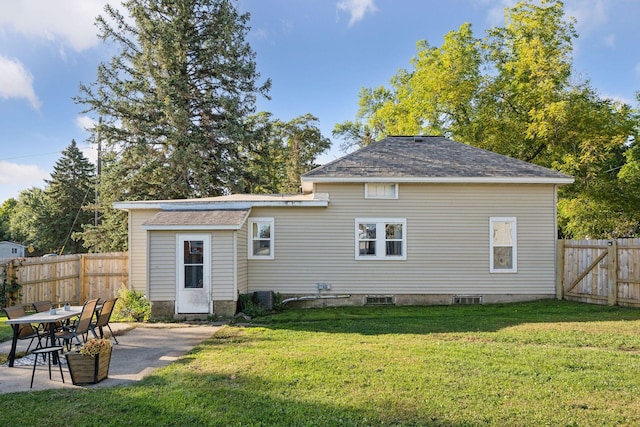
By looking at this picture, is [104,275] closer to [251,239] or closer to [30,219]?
[251,239]

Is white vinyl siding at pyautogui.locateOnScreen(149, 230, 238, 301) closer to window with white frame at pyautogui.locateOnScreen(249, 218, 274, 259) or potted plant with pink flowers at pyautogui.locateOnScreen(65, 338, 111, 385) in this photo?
window with white frame at pyautogui.locateOnScreen(249, 218, 274, 259)

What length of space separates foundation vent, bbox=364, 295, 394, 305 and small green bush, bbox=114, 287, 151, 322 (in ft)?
20.1

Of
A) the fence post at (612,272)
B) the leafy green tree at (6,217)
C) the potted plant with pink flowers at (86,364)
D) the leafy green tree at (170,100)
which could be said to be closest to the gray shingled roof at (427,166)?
the fence post at (612,272)

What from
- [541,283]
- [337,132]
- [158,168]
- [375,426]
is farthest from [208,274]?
[337,132]

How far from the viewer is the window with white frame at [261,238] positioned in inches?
513

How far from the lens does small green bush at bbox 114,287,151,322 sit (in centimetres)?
1134

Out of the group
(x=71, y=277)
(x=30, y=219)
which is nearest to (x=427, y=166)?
→ (x=71, y=277)

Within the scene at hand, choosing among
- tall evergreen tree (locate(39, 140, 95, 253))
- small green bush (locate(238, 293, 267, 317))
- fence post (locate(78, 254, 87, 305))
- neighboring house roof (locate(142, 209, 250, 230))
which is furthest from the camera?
tall evergreen tree (locate(39, 140, 95, 253))

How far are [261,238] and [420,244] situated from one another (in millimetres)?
4767

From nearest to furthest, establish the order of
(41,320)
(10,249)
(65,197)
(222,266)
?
(41,320), (222,266), (65,197), (10,249)

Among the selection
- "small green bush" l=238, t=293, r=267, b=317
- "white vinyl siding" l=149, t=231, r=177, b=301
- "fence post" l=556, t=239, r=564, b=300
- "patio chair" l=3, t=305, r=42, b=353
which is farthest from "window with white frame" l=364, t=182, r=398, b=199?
"patio chair" l=3, t=305, r=42, b=353

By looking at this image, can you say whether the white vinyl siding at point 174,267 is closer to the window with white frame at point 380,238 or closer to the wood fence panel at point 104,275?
the window with white frame at point 380,238

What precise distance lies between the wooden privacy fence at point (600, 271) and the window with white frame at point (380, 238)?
4.81 meters

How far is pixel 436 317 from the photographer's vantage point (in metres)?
10.8
